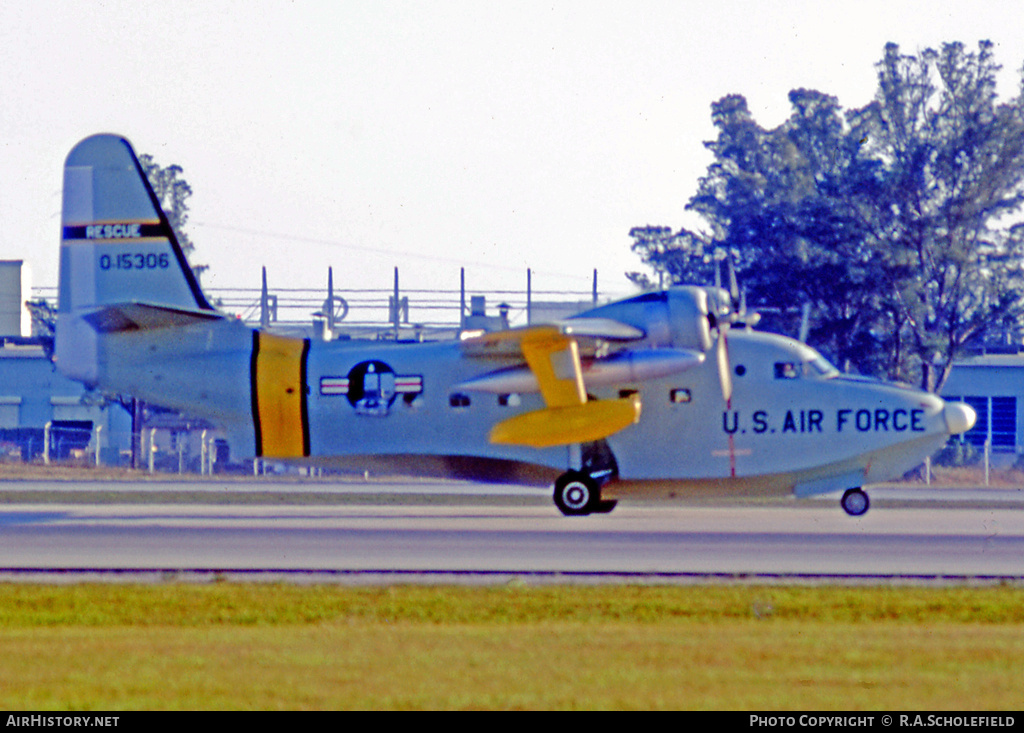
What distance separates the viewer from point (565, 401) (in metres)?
24.5

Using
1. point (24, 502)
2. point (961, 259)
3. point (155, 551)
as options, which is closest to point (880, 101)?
point (961, 259)

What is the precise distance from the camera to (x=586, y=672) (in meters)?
10.3

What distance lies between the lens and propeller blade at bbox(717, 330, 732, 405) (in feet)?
82.4

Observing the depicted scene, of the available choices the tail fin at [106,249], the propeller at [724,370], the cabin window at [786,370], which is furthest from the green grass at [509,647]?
the tail fin at [106,249]

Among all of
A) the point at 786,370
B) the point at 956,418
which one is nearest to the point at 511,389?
the point at 786,370

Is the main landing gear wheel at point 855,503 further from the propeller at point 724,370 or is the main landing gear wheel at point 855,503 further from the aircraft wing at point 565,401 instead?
the aircraft wing at point 565,401

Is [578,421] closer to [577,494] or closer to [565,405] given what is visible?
[565,405]

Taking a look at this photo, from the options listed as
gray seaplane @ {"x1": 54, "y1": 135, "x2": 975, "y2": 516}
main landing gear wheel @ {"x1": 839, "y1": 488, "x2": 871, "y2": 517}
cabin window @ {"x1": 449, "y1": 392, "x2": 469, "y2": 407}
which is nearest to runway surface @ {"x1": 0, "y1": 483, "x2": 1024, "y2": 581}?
main landing gear wheel @ {"x1": 839, "y1": 488, "x2": 871, "y2": 517}

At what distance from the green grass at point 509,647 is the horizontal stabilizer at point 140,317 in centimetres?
1061

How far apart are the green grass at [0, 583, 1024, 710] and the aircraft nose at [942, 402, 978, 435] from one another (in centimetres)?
1006

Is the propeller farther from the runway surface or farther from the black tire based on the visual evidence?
the black tire

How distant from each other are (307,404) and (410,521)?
3.31 meters

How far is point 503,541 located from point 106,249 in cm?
1155

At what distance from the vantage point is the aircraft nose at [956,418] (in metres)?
25.0
